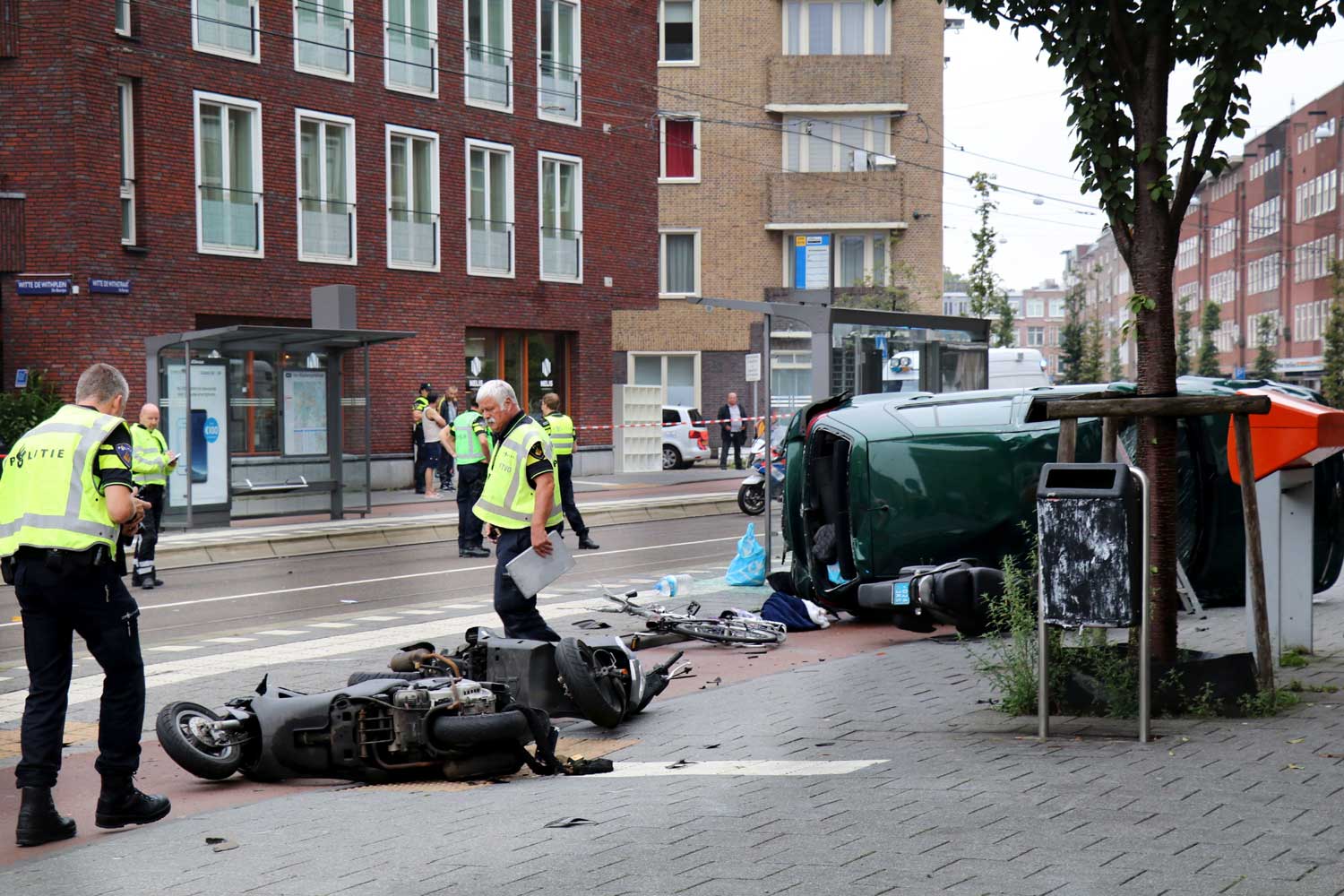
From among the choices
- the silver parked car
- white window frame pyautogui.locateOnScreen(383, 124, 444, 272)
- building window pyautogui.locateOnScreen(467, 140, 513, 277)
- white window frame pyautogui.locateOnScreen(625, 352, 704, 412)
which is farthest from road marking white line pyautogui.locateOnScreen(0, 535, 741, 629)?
white window frame pyautogui.locateOnScreen(625, 352, 704, 412)

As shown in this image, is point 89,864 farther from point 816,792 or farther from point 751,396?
point 751,396

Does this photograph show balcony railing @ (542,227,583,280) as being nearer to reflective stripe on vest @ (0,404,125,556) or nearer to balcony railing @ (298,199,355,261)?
balcony railing @ (298,199,355,261)

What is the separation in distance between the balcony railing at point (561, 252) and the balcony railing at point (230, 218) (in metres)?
7.72

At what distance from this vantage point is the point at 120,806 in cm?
619

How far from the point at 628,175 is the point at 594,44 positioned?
3064mm

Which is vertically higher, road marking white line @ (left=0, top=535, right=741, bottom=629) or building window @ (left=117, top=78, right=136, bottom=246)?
building window @ (left=117, top=78, right=136, bottom=246)

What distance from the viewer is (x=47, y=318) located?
25094 millimetres

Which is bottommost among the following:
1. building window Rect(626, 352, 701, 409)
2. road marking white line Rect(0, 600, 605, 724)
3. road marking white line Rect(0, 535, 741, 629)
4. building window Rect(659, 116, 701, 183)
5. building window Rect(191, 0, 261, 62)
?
road marking white line Rect(0, 535, 741, 629)

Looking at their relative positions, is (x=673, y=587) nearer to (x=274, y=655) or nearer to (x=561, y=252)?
(x=274, y=655)

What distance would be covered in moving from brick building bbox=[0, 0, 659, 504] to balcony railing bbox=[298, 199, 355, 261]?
4cm

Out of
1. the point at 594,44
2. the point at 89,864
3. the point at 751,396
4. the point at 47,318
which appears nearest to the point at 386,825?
the point at 89,864

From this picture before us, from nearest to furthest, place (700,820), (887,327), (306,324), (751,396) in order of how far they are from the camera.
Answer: (700,820) → (887,327) → (306,324) → (751,396)

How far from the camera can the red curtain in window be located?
48.5 m

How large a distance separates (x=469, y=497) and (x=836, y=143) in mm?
32678
